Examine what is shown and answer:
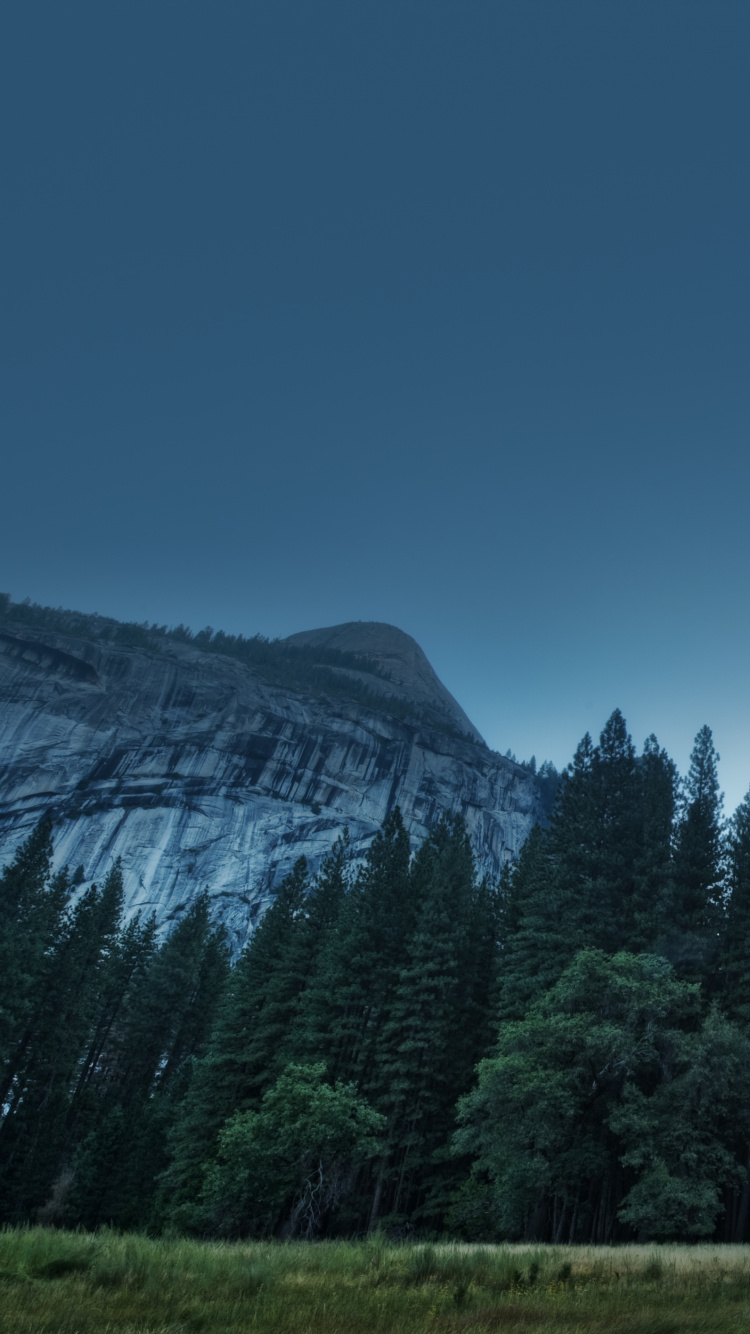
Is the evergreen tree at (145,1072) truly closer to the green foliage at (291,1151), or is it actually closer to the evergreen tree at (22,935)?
the evergreen tree at (22,935)

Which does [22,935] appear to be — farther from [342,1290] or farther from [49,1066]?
[342,1290]

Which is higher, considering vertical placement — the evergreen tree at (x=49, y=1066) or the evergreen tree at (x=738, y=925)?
the evergreen tree at (x=738, y=925)

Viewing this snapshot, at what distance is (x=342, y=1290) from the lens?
9016mm

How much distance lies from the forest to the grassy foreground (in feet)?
29.4

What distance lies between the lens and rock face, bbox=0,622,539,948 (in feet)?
387

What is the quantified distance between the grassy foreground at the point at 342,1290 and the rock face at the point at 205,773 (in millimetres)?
104267

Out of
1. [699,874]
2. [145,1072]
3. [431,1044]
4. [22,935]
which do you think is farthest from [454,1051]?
[145,1072]

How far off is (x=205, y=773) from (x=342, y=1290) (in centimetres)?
12739

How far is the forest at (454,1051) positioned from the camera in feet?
67.2

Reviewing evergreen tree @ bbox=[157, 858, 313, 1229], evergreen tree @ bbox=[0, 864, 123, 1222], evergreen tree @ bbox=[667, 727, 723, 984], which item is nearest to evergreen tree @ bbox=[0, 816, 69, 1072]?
evergreen tree @ bbox=[0, 864, 123, 1222]

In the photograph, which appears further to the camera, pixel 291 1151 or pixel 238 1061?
pixel 238 1061

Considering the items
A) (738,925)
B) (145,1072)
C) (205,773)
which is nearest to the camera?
(738,925)

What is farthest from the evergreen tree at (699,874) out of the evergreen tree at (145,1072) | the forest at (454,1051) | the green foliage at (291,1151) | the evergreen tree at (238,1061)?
the evergreen tree at (145,1072)

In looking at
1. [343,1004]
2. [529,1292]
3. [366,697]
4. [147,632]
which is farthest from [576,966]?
[147,632]
